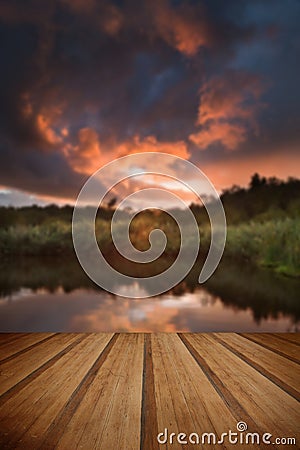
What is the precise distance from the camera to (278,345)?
2.80 metres

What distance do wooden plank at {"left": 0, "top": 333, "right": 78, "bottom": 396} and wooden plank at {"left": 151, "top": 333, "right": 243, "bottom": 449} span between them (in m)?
0.69

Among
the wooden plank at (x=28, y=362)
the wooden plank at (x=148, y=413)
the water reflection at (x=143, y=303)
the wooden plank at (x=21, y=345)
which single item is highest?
the water reflection at (x=143, y=303)

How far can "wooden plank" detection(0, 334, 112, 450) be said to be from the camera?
1292 mm

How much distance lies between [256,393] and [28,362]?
1.30 m

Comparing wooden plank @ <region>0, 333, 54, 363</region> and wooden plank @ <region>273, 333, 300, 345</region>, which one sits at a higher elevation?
wooden plank @ <region>273, 333, 300, 345</region>

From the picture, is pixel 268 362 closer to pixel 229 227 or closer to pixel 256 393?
pixel 256 393

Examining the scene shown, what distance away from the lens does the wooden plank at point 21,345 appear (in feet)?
8.04

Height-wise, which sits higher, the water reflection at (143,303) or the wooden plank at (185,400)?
the water reflection at (143,303)

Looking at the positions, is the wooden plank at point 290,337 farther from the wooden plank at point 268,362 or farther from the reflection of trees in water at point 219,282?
the reflection of trees in water at point 219,282

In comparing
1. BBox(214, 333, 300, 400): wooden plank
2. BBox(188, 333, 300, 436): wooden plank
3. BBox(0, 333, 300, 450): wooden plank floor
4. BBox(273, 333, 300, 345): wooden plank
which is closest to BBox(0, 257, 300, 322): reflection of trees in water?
BBox(273, 333, 300, 345): wooden plank

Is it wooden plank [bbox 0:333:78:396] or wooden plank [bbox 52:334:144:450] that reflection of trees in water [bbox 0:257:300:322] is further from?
Result: wooden plank [bbox 52:334:144:450]

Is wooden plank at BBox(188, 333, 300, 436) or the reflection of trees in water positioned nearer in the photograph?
wooden plank at BBox(188, 333, 300, 436)

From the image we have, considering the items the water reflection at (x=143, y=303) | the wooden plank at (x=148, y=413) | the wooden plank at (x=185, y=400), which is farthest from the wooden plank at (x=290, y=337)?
the wooden plank at (x=148, y=413)

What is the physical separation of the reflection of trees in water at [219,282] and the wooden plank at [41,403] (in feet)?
5.53
